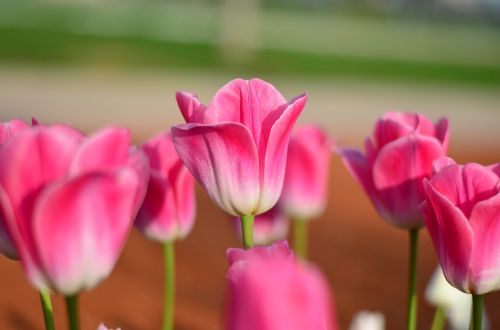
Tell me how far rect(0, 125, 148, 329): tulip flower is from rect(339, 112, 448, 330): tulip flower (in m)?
0.39

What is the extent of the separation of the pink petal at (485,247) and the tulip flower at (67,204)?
13.1 inches

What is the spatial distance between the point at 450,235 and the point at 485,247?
37 mm

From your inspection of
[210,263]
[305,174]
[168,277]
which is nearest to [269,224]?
[305,174]

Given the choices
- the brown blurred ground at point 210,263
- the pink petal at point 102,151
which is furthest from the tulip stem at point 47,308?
the brown blurred ground at point 210,263

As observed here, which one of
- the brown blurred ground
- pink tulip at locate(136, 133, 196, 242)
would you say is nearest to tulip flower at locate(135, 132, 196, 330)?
pink tulip at locate(136, 133, 196, 242)

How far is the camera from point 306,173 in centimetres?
184

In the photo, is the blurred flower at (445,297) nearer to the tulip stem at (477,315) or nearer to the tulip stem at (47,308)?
the tulip stem at (477,315)

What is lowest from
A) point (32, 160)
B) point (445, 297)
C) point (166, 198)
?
point (445, 297)

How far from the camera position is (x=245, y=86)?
2.80 feet

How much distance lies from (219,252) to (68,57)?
10664 millimetres

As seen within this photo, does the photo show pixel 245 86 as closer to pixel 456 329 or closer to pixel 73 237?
pixel 73 237

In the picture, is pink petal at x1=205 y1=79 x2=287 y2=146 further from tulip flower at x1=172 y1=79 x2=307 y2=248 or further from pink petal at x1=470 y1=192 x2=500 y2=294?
pink petal at x1=470 y1=192 x2=500 y2=294

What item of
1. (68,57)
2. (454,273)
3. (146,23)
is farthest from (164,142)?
(146,23)

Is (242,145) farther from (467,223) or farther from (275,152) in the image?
(467,223)
